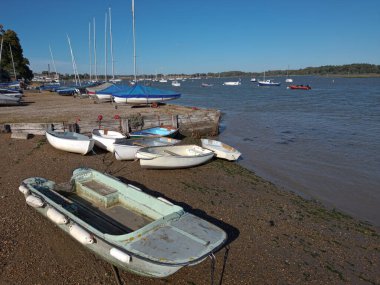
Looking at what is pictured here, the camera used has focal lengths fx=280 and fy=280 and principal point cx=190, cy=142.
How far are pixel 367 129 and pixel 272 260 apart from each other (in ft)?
79.3

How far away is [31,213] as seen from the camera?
→ 7.98m

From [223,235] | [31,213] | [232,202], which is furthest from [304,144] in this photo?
[31,213]

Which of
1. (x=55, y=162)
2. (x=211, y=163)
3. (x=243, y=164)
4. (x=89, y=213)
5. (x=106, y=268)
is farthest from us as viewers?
(x=243, y=164)

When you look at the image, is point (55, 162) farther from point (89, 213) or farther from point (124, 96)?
point (124, 96)

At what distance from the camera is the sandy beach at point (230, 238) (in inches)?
237

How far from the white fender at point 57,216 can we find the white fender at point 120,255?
1.65m

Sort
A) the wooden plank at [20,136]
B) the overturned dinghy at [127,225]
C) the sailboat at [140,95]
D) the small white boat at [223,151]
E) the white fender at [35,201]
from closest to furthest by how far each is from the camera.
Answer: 1. the overturned dinghy at [127,225]
2. the white fender at [35,201]
3. the small white boat at [223,151]
4. the wooden plank at [20,136]
5. the sailboat at [140,95]

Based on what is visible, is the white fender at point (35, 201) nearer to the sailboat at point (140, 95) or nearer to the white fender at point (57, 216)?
the white fender at point (57, 216)

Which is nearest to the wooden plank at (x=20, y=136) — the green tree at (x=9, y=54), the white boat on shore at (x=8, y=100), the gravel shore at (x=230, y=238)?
the gravel shore at (x=230, y=238)

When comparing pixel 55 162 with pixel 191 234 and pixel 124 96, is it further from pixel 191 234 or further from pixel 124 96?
pixel 124 96

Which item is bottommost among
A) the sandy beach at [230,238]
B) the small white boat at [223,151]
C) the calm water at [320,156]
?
the calm water at [320,156]

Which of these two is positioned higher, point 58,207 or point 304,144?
point 58,207

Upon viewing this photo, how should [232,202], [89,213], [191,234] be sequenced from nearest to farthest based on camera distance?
[191,234] < [89,213] < [232,202]

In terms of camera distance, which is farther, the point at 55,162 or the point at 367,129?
the point at 367,129
